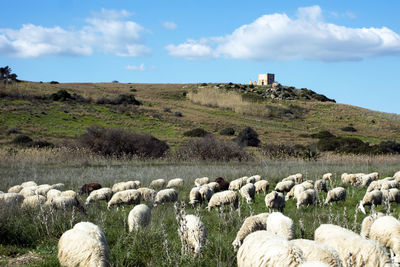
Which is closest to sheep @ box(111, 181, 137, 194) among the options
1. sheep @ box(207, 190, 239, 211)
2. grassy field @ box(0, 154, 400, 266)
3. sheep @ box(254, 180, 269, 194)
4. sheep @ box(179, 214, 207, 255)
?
grassy field @ box(0, 154, 400, 266)

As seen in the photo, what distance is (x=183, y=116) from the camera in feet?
196

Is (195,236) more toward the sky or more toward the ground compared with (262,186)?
more toward the sky

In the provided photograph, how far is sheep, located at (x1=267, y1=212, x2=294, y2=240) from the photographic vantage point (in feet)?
22.8

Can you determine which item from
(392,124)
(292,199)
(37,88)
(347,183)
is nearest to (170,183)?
(292,199)

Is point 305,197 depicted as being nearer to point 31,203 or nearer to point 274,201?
point 274,201

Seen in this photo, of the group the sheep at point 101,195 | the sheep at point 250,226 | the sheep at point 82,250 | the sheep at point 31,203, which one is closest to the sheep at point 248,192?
the sheep at point 101,195

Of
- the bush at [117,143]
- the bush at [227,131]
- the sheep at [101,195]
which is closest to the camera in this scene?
the sheep at [101,195]

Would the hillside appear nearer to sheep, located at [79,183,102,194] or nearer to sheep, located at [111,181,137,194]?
sheep, located at [79,183,102,194]

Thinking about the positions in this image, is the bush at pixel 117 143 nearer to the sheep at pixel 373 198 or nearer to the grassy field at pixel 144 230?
the grassy field at pixel 144 230

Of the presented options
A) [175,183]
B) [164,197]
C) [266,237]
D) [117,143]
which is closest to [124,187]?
[175,183]

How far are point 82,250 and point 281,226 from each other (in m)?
3.30

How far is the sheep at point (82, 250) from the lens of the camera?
18.6 ft

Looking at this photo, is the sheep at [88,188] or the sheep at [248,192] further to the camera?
the sheep at [88,188]

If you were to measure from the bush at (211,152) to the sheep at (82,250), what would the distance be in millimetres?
21275
